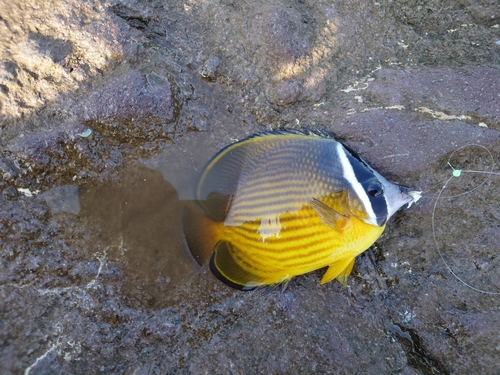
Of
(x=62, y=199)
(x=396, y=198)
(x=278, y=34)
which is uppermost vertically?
(x=278, y=34)

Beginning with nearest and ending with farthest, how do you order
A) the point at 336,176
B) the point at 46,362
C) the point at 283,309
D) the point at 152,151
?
the point at 46,362, the point at 336,176, the point at 283,309, the point at 152,151

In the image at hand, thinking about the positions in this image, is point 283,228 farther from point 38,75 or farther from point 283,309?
point 38,75

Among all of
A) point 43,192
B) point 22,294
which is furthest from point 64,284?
point 43,192

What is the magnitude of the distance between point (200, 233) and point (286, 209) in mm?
525

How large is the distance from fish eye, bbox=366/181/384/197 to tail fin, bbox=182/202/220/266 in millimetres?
881

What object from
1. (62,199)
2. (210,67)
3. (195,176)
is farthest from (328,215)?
(62,199)

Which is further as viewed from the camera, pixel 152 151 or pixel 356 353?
pixel 152 151

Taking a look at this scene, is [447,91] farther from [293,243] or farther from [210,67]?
[210,67]

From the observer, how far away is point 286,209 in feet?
7.04

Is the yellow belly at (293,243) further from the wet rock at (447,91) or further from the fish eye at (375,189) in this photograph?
the wet rock at (447,91)

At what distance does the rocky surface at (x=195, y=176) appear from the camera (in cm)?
215

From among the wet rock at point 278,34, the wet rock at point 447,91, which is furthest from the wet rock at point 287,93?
the wet rock at point 447,91

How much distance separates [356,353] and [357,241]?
640 mm

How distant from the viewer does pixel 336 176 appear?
2127 millimetres
